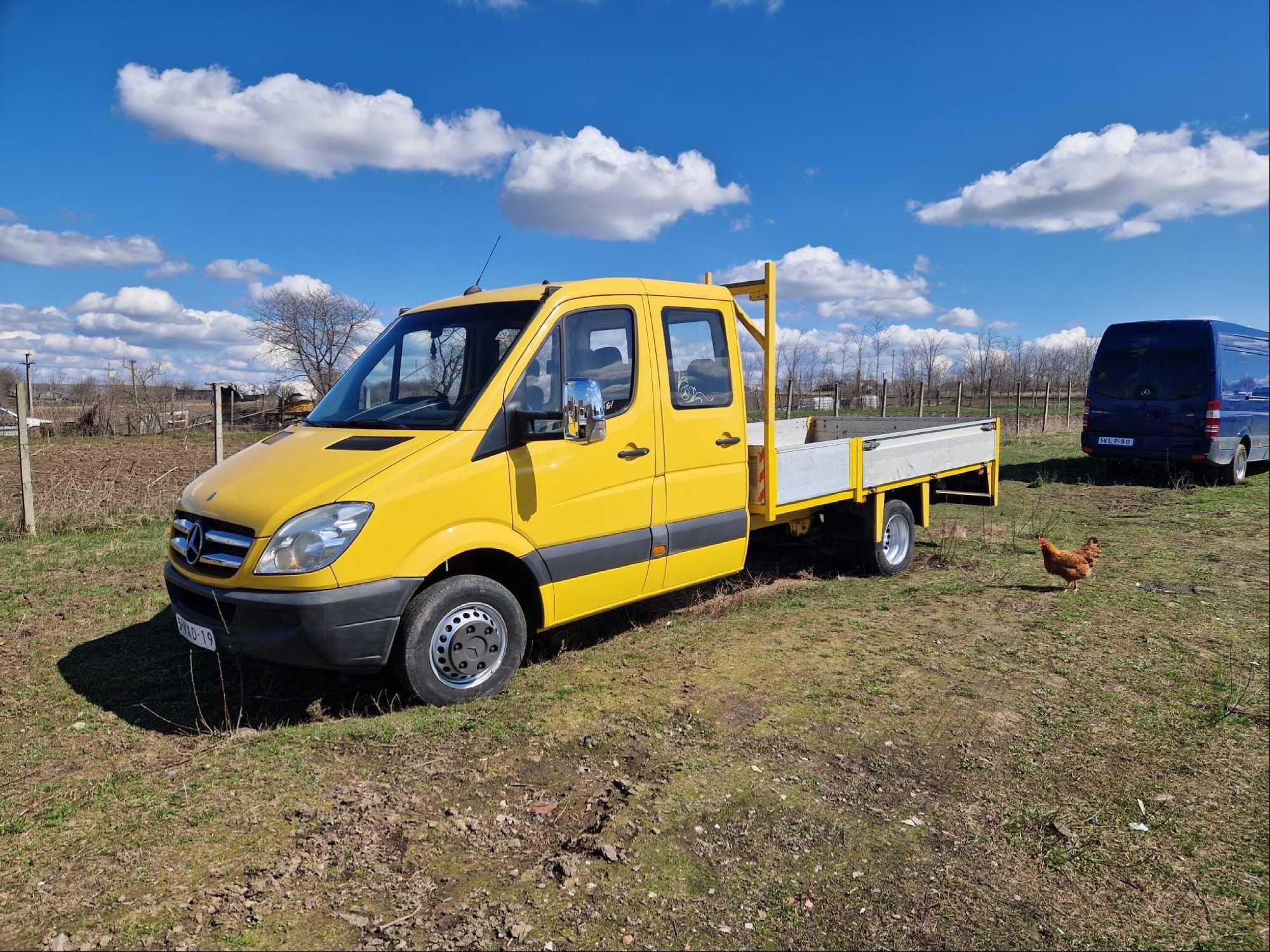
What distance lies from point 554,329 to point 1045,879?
11.6ft

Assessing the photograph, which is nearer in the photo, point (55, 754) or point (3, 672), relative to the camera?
point (55, 754)

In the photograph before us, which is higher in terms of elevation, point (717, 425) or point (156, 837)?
point (717, 425)

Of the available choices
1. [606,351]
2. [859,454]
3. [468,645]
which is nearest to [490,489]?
[468,645]

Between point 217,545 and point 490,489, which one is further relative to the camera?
point 490,489

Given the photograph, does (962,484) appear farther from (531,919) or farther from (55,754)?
(55,754)

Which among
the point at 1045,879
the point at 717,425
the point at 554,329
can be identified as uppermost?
the point at 554,329

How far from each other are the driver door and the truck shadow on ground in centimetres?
81

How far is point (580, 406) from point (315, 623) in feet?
5.60

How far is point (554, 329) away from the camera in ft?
15.6

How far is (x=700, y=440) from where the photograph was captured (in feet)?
17.8

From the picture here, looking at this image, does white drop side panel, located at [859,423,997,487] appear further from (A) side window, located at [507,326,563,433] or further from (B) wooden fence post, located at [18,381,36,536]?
(B) wooden fence post, located at [18,381,36,536]

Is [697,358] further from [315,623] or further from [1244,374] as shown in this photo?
[1244,374]

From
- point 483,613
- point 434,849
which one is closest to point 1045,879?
point 434,849

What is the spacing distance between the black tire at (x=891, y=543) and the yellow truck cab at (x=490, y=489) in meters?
1.37
